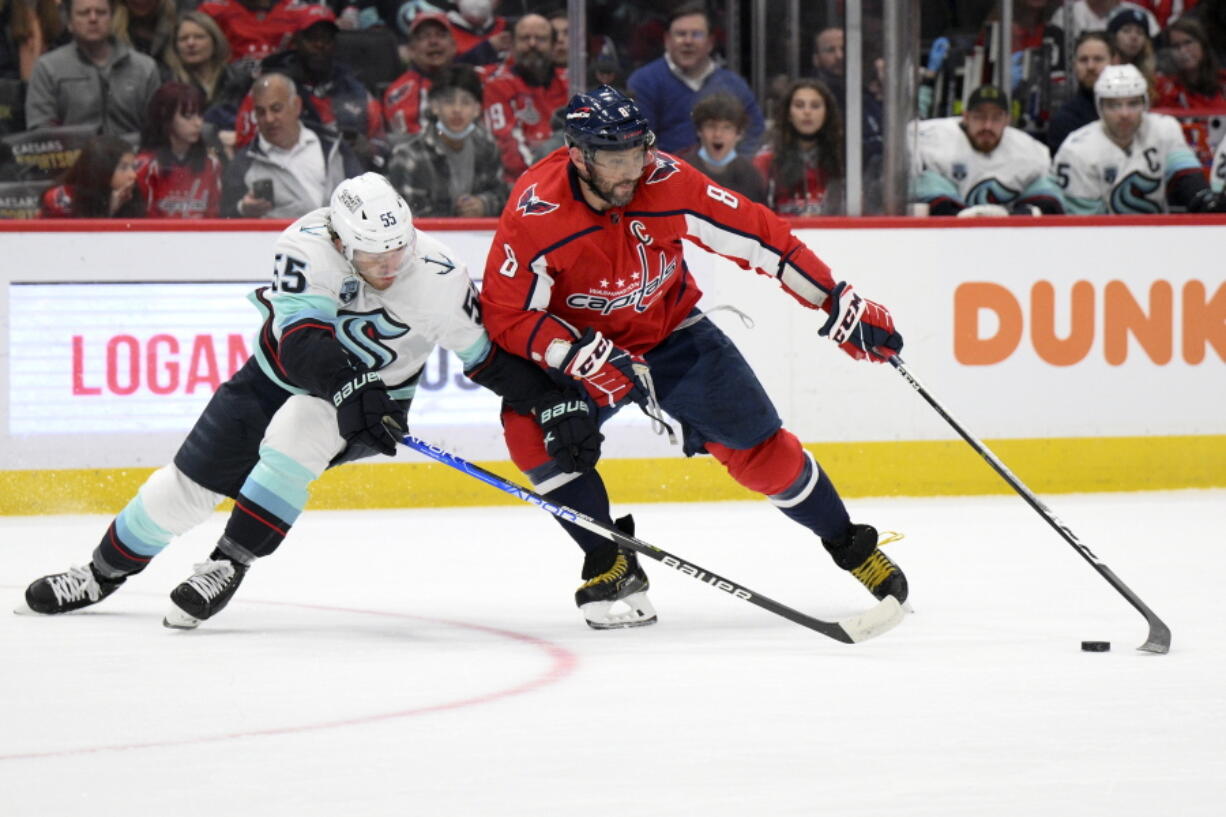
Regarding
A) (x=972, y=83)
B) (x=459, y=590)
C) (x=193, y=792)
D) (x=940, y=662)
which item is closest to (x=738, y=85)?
(x=972, y=83)

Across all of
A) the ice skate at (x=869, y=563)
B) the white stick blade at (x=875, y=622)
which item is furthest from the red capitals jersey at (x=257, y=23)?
the white stick blade at (x=875, y=622)

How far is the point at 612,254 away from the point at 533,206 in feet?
0.63

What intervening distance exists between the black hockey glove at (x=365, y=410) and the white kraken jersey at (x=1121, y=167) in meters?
3.90

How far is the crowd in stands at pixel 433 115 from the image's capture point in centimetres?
624

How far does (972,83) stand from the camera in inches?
289

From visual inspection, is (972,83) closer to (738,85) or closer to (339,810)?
(738,85)

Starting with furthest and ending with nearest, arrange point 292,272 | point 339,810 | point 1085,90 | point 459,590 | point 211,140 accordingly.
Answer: point 1085,90
point 211,140
point 459,590
point 292,272
point 339,810

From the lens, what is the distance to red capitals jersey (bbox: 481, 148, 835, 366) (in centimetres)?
382

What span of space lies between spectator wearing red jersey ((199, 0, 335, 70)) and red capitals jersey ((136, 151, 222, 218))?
16.6 inches

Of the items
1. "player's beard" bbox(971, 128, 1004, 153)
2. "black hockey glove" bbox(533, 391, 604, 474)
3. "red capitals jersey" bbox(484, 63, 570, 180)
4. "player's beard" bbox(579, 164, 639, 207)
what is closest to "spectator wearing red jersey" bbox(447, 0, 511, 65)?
"red capitals jersey" bbox(484, 63, 570, 180)

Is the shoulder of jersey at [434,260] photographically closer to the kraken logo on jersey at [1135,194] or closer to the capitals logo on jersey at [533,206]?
the capitals logo on jersey at [533,206]

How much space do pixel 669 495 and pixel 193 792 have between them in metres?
4.06

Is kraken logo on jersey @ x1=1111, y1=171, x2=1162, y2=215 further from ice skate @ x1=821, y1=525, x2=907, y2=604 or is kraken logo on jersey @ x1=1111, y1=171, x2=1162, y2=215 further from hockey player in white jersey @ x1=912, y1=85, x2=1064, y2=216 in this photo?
ice skate @ x1=821, y1=525, x2=907, y2=604

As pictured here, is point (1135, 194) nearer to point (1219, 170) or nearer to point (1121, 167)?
point (1121, 167)
